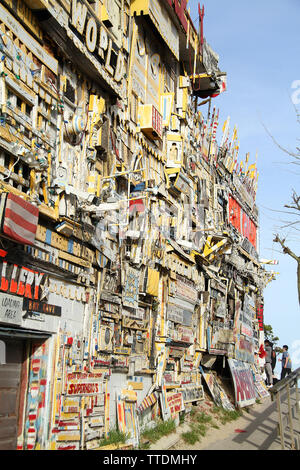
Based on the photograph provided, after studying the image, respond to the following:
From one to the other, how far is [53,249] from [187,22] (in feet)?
39.8

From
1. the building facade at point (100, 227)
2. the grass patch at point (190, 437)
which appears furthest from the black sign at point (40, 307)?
the grass patch at point (190, 437)

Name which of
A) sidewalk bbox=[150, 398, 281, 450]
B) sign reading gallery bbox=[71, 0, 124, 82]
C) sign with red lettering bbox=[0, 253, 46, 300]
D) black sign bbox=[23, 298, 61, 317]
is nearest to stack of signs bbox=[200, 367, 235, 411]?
sidewalk bbox=[150, 398, 281, 450]

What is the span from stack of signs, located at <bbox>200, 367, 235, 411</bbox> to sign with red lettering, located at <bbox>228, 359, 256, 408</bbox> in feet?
1.32

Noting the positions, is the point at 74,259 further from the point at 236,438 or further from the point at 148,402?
the point at 236,438

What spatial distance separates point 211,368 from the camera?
63.7 feet

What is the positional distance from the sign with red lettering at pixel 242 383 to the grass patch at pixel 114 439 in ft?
24.2

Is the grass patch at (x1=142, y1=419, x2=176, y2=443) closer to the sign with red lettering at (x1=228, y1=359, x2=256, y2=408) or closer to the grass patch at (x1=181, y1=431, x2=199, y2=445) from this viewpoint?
the grass patch at (x1=181, y1=431, x2=199, y2=445)

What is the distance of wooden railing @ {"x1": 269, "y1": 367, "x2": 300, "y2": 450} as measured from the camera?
866cm

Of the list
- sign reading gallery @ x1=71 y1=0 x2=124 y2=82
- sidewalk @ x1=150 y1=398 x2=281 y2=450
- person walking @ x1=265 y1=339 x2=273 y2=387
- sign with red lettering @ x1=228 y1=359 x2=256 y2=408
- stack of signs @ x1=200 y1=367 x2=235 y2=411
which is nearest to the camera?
sign reading gallery @ x1=71 y1=0 x2=124 y2=82

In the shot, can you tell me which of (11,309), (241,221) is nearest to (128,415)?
(11,309)

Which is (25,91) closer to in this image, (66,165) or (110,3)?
(66,165)

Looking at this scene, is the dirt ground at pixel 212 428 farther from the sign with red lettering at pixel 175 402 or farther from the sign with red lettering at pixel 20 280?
the sign with red lettering at pixel 20 280

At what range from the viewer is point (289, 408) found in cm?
891

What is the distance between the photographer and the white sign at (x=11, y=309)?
311 inches
